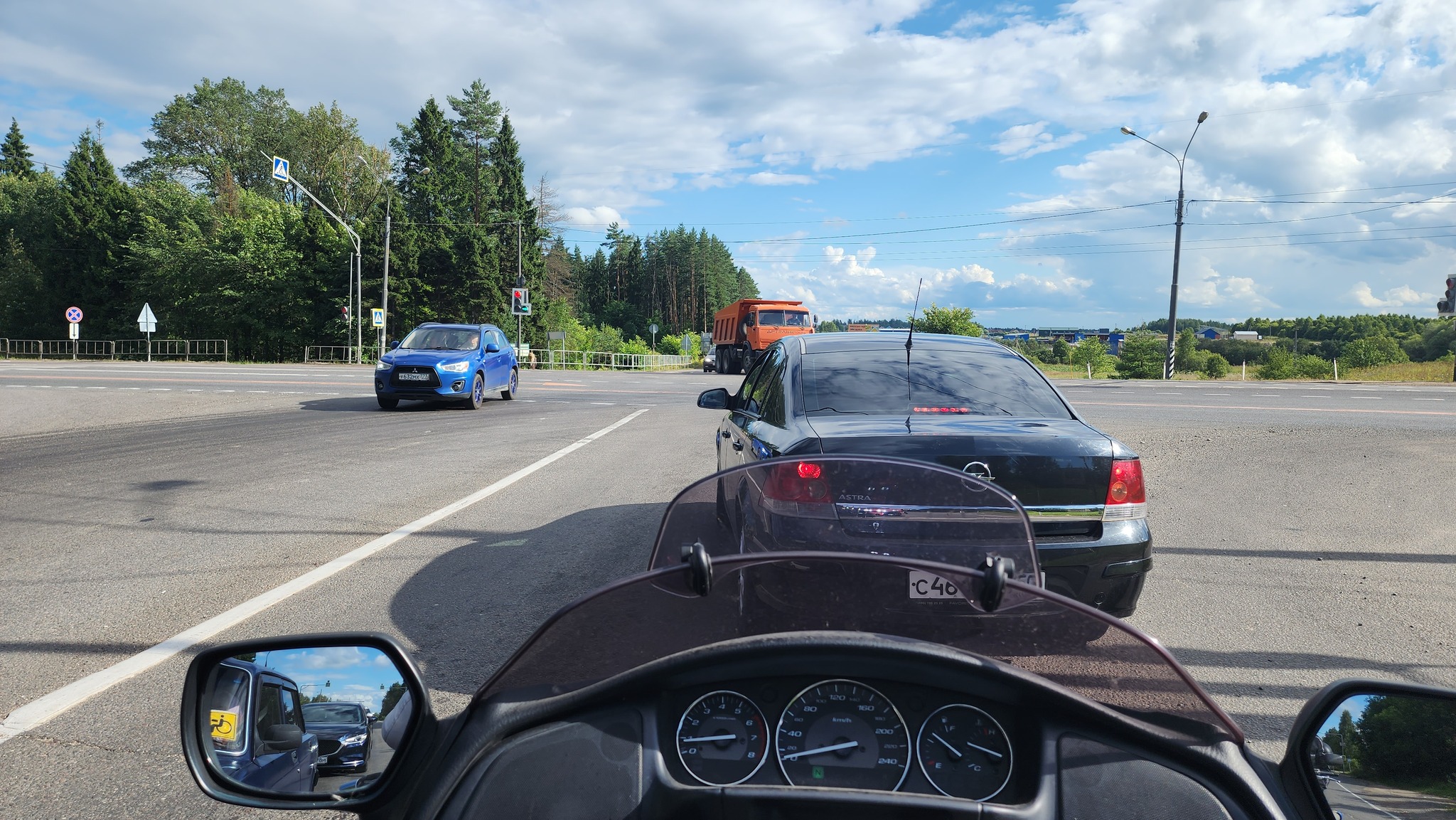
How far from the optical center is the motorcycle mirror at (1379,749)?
140 centimetres

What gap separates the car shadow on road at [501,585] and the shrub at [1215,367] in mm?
46003

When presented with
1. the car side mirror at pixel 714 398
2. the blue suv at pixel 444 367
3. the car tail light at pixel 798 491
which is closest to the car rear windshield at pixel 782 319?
the blue suv at pixel 444 367

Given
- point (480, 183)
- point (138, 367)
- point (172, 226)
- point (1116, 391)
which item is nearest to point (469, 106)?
point (480, 183)

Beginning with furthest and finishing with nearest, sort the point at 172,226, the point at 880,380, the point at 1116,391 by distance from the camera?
the point at 172,226 → the point at 1116,391 → the point at 880,380

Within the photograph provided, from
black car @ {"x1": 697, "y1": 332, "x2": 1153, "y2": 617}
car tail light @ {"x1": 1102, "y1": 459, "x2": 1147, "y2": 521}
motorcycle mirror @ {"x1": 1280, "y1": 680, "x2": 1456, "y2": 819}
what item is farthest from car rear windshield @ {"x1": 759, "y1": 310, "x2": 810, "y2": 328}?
motorcycle mirror @ {"x1": 1280, "y1": 680, "x2": 1456, "y2": 819}

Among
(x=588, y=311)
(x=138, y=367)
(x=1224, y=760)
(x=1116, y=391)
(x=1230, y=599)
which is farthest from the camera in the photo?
(x=588, y=311)

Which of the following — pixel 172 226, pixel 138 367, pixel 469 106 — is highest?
pixel 469 106

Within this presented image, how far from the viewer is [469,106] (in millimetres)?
69438

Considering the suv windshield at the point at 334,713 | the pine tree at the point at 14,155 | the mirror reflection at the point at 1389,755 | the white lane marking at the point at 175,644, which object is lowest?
the white lane marking at the point at 175,644

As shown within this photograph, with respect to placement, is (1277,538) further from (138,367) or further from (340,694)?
(138,367)

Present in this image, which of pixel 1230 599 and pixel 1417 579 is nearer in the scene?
pixel 1230 599

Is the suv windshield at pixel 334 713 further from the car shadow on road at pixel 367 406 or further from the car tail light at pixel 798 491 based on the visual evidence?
the car shadow on road at pixel 367 406

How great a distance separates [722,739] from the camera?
1.38m

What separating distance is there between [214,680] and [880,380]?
363 centimetres
